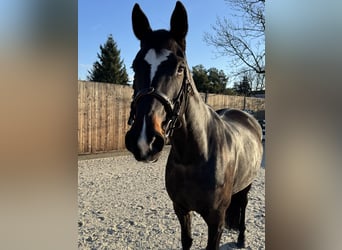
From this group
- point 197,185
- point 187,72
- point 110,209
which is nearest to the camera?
point 187,72

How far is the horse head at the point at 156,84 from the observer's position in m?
0.67

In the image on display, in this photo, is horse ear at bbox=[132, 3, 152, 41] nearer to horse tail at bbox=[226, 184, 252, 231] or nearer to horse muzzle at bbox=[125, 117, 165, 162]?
horse muzzle at bbox=[125, 117, 165, 162]

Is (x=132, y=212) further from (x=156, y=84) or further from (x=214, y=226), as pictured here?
(x=156, y=84)

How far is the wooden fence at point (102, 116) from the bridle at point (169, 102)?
1386 millimetres

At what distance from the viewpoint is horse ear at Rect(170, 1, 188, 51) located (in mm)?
797

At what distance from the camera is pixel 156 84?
74 centimetres

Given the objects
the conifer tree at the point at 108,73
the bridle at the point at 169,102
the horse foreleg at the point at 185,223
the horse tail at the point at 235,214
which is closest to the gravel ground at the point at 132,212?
the horse tail at the point at 235,214

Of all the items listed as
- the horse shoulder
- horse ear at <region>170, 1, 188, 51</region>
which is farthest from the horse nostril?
the horse shoulder

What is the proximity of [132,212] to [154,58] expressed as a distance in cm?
142

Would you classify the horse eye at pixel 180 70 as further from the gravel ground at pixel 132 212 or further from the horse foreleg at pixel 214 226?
the gravel ground at pixel 132 212

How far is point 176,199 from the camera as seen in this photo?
3.59 feet
